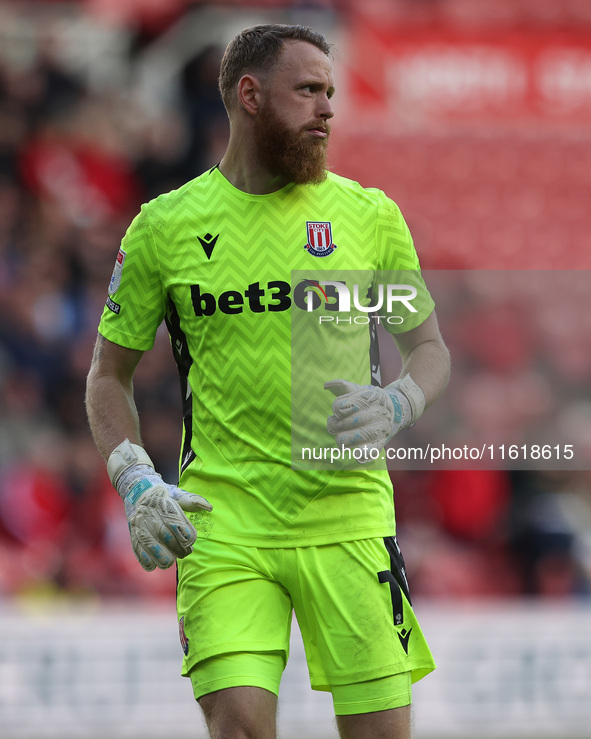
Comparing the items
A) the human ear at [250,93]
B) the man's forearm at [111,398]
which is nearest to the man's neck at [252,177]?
the human ear at [250,93]

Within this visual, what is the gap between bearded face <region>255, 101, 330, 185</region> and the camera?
3.57 meters

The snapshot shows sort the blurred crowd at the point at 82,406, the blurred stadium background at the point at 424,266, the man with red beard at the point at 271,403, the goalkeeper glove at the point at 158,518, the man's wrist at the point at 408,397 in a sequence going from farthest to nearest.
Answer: the blurred crowd at the point at 82,406 → the blurred stadium background at the point at 424,266 → the man's wrist at the point at 408,397 → the man with red beard at the point at 271,403 → the goalkeeper glove at the point at 158,518

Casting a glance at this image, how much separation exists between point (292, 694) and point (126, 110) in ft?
17.8

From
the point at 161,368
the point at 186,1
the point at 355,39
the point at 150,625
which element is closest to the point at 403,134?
the point at 355,39

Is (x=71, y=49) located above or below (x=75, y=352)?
above

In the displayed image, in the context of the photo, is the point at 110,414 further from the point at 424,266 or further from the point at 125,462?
the point at 424,266

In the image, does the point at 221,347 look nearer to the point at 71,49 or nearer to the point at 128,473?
the point at 128,473

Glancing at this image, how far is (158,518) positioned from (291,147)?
3.88 ft

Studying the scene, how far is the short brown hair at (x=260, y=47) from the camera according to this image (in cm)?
359

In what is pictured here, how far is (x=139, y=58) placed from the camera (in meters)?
10.6

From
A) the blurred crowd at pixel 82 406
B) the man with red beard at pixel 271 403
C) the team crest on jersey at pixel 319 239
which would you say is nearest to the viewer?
the man with red beard at pixel 271 403

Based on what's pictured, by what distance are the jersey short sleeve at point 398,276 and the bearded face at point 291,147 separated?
0.86ft

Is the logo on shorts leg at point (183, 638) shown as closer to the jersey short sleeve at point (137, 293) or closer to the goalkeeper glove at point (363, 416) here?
the goalkeeper glove at point (363, 416)

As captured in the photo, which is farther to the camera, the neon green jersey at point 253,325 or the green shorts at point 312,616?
the neon green jersey at point 253,325
